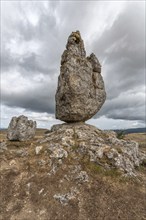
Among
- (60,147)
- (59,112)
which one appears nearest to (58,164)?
(60,147)

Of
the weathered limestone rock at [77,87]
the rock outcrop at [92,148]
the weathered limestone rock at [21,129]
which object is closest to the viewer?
the rock outcrop at [92,148]

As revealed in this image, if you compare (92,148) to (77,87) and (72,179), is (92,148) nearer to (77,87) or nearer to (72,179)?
(72,179)

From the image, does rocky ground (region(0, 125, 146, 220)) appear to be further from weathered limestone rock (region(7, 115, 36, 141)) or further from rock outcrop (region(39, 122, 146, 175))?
weathered limestone rock (region(7, 115, 36, 141))

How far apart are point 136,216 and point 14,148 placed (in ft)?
67.5

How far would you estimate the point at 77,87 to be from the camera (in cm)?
3556

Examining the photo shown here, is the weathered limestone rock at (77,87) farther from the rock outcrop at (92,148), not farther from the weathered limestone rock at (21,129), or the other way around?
the weathered limestone rock at (21,129)

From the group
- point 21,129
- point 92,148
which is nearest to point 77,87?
point 92,148

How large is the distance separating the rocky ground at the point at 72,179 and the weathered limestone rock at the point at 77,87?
3.77 meters

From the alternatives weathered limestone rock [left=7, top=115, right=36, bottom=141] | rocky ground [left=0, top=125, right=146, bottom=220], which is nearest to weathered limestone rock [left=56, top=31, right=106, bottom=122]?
rocky ground [left=0, top=125, right=146, bottom=220]

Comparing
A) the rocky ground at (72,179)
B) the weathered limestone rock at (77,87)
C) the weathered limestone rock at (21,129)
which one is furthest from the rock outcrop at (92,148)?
the weathered limestone rock at (21,129)

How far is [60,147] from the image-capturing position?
98.1 feet

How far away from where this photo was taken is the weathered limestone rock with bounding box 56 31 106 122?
35719 mm

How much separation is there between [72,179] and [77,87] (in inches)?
620

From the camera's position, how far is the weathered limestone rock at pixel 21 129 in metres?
36.4
